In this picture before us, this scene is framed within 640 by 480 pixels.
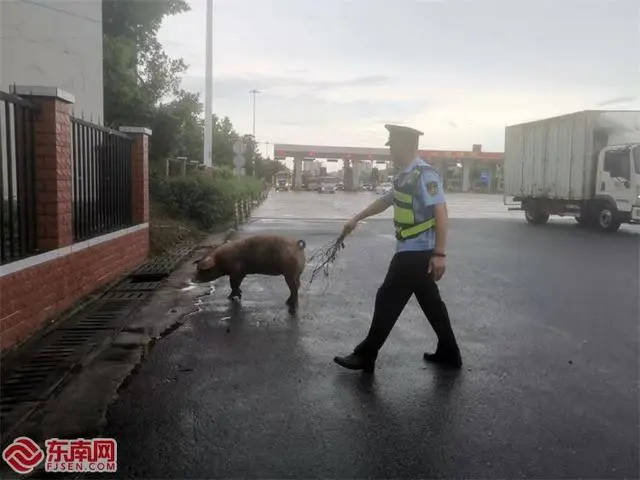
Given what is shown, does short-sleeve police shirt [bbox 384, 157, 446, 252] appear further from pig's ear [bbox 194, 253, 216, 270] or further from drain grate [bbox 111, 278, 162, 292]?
drain grate [bbox 111, 278, 162, 292]

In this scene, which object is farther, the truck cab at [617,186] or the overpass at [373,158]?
the overpass at [373,158]

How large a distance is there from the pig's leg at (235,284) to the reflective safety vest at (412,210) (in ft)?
10.0

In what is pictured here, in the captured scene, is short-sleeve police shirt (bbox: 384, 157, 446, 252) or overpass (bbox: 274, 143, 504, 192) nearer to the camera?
short-sleeve police shirt (bbox: 384, 157, 446, 252)

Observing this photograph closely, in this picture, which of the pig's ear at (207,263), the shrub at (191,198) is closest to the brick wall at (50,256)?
the pig's ear at (207,263)

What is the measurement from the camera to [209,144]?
25.2 m

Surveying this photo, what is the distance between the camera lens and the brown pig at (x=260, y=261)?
6.88m

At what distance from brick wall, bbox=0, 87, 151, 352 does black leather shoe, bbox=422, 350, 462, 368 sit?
3.50 meters

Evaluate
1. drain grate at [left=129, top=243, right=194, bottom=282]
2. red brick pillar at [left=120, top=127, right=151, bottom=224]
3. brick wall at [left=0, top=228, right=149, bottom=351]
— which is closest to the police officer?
brick wall at [left=0, top=228, right=149, bottom=351]

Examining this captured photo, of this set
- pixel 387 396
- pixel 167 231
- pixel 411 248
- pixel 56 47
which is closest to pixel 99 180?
pixel 167 231

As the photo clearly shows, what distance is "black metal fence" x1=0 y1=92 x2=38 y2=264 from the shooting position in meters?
5.34

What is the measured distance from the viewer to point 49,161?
6.06 metres

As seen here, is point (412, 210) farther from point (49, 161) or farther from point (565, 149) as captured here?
point (565, 149)

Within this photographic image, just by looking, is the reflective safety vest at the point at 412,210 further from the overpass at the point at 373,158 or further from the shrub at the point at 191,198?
the overpass at the point at 373,158

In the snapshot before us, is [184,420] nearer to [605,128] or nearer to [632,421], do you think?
[632,421]
